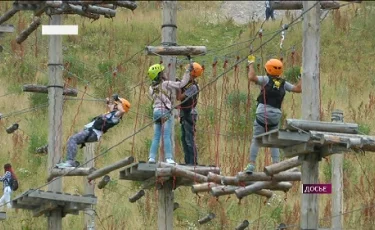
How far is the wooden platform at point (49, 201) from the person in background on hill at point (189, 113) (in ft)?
5.10

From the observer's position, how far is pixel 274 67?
1778 cm

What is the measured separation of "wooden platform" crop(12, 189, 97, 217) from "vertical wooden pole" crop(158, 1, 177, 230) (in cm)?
100

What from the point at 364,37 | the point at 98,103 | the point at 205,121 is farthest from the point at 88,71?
the point at 364,37

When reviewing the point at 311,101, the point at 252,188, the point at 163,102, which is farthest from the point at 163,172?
the point at 311,101

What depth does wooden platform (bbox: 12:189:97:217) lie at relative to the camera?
63.4 ft

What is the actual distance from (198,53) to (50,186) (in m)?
3.32

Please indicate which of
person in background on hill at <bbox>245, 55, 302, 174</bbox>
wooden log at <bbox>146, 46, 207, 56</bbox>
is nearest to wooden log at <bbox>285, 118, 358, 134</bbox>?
person in background on hill at <bbox>245, 55, 302, 174</bbox>

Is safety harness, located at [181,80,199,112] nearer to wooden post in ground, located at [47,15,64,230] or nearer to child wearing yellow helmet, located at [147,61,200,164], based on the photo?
child wearing yellow helmet, located at [147,61,200,164]

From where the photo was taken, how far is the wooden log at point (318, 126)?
15.8m

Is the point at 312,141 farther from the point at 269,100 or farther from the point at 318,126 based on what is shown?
the point at 269,100

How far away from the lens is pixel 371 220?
2397cm

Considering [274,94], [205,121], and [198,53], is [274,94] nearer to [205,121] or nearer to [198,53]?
[198,53]

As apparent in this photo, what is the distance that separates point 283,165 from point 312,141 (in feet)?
3.21

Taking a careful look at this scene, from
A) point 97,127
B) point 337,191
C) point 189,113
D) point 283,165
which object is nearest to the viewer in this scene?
point 283,165
